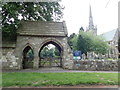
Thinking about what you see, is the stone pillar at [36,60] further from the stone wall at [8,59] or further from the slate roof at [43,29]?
the slate roof at [43,29]

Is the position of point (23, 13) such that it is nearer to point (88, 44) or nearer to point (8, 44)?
point (8, 44)

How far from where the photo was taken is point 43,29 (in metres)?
14.8

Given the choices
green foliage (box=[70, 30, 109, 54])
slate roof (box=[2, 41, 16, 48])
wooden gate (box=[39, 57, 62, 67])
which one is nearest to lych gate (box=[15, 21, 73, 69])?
wooden gate (box=[39, 57, 62, 67])

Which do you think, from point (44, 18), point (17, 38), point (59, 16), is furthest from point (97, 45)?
point (17, 38)

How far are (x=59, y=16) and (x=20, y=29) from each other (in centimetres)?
904

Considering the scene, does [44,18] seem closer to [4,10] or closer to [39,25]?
[39,25]

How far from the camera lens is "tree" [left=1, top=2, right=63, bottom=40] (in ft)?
41.4

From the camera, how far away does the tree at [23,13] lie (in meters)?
12.6

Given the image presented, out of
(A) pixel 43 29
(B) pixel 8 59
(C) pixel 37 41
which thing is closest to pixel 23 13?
(A) pixel 43 29

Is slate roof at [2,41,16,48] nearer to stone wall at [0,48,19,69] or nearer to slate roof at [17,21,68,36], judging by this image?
stone wall at [0,48,19,69]

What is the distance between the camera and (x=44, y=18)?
19547 millimetres

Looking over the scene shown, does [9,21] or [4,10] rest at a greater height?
[4,10]

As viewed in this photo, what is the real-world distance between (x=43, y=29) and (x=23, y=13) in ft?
14.1

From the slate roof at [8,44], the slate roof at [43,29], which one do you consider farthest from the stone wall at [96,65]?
the slate roof at [8,44]
